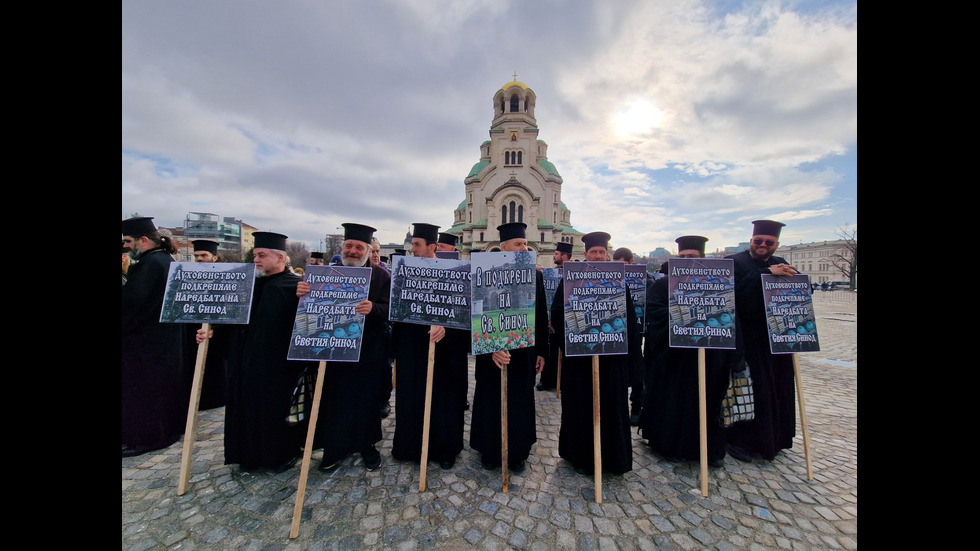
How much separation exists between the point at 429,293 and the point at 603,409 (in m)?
2.34

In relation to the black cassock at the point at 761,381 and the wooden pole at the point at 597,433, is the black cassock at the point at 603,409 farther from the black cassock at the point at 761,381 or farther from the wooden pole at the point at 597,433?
the black cassock at the point at 761,381

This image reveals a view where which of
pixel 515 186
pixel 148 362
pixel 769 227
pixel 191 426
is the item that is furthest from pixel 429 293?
pixel 515 186

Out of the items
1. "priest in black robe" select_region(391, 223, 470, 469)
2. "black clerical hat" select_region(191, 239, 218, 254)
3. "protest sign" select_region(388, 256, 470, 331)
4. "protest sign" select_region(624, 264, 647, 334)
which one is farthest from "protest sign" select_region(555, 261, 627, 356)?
"black clerical hat" select_region(191, 239, 218, 254)

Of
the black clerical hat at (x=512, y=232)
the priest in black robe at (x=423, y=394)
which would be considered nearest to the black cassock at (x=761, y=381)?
the black clerical hat at (x=512, y=232)

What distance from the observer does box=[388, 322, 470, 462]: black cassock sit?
3.35 meters

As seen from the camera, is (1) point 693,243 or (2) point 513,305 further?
(1) point 693,243

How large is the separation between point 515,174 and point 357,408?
104 ft

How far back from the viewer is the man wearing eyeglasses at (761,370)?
11.3ft

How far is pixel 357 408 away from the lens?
3.27 m

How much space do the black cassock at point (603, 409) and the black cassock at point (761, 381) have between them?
1.50m
